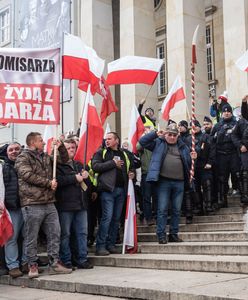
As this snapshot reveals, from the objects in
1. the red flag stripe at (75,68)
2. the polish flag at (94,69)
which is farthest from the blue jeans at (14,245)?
the polish flag at (94,69)

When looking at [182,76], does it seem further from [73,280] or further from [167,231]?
[73,280]

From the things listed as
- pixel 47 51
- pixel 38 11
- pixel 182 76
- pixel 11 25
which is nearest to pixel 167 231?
pixel 47 51

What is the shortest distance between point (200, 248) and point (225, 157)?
279 centimetres

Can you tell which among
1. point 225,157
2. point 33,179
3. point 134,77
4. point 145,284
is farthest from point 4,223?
point 134,77

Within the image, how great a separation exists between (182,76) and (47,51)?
8.24 m

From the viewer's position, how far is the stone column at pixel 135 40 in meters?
17.3

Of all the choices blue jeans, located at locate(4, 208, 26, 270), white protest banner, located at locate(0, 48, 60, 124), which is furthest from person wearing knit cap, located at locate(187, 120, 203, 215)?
blue jeans, located at locate(4, 208, 26, 270)

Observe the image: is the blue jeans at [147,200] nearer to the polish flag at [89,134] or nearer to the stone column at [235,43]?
the polish flag at [89,134]

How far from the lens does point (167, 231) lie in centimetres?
933

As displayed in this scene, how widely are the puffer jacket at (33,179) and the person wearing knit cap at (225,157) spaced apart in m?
3.59

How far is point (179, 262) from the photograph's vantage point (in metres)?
6.92

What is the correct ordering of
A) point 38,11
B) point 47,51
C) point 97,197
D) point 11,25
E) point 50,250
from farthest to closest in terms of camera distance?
point 11,25, point 38,11, point 97,197, point 47,51, point 50,250

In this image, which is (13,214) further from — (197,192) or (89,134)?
(197,192)

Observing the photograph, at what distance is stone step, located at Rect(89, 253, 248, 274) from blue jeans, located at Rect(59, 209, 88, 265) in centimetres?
39
